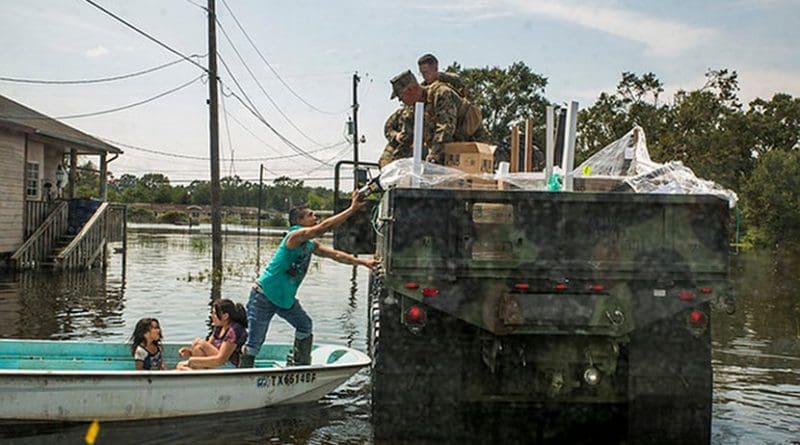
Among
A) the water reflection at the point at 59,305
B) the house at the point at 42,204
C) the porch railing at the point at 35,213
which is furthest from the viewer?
the porch railing at the point at 35,213

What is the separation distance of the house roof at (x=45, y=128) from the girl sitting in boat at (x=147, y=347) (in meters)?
16.2

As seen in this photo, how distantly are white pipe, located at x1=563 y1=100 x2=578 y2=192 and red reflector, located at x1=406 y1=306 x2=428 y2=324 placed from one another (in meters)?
1.38

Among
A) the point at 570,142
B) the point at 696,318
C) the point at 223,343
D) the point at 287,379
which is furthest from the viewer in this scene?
the point at 223,343

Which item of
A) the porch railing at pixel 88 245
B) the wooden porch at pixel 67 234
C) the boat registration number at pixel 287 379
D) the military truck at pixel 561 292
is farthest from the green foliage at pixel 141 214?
the military truck at pixel 561 292

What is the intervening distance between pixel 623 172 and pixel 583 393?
2.26 metres

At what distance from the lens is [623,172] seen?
8.34 m

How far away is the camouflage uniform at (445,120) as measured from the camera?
904 centimetres

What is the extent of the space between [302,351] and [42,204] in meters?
18.9

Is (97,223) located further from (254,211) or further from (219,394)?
(254,211)

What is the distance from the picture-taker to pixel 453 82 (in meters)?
9.96

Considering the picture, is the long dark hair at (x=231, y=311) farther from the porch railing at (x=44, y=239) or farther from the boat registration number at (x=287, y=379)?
the porch railing at (x=44, y=239)

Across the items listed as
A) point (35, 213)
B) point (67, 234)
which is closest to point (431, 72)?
point (35, 213)

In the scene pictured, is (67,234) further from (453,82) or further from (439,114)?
(439,114)

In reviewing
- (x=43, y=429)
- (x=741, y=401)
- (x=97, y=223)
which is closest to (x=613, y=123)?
(x=97, y=223)
